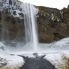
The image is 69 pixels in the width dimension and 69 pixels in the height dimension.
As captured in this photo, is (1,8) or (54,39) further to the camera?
(54,39)

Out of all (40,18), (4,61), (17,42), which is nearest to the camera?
(4,61)

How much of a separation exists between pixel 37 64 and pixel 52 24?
23.8 ft

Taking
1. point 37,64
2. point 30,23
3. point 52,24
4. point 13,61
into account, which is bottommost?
point 37,64

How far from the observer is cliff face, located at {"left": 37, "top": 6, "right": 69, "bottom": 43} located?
14.9m

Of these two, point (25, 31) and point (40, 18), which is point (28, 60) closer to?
point (25, 31)

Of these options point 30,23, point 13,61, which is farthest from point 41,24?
point 13,61

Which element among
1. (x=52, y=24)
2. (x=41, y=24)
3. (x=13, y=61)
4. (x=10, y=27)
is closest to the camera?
(x=13, y=61)

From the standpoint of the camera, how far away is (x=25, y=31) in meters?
14.0

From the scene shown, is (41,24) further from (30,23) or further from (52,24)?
(30,23)

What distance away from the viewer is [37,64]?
27.5 ft

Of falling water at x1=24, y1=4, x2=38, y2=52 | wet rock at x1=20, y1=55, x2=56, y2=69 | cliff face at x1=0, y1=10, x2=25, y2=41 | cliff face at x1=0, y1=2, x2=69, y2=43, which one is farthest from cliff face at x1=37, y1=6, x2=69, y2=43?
wet rock at x1=20, y1=55, x2=56, y2=69

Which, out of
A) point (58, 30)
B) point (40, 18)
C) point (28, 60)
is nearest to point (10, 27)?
point (40, 18)

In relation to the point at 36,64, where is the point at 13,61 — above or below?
above

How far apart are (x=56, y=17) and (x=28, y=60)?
7.51m
